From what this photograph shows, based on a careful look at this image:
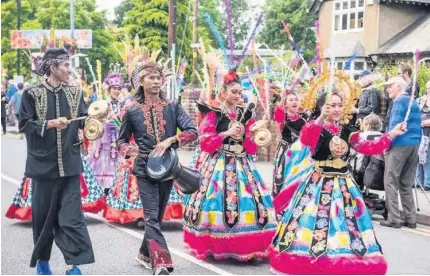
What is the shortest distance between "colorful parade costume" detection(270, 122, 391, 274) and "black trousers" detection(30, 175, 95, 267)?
1.57 m

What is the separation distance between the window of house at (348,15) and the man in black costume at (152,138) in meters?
31.0

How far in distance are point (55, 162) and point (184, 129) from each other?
3.78 ft

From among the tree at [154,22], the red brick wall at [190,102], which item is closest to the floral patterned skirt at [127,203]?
the red brick wall at [190,102]

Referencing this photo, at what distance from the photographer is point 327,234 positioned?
600cm

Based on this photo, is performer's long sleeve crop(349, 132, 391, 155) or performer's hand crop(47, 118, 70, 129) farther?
performer's long sleeve crop(349, 132, 391, 155)

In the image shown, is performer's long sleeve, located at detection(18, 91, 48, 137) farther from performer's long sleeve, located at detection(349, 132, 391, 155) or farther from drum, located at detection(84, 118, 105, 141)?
performer's long sleeve, located at detection(349, 132, 391, 155)

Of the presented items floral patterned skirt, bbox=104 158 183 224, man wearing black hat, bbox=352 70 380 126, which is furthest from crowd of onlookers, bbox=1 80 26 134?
floral patterned skirt, bbox=104 158 183 224

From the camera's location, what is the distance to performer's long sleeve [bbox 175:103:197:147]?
255 inches

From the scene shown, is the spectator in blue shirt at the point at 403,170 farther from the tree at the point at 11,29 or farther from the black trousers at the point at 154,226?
the tree at the point at 11,29

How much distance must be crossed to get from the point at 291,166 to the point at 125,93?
2720mm

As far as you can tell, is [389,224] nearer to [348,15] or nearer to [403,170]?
[403,170]

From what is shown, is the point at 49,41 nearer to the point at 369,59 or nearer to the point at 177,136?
the point at 177,136

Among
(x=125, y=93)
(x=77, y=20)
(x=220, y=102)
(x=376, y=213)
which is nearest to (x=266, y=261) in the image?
(x=220, y=102)

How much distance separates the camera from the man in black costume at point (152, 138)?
639cm
